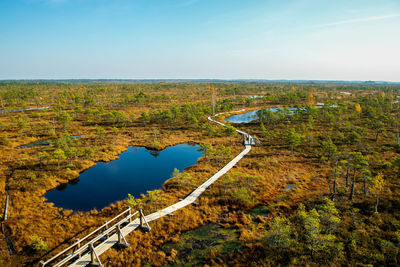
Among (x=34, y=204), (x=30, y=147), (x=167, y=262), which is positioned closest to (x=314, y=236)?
(x=167, y=262)

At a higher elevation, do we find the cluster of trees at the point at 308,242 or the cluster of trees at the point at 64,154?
the cluster of trees at the point at 64,154

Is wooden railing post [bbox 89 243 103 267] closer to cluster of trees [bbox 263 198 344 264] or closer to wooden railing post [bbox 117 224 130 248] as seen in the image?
wooden railing post [bbox 117 224 130 248]

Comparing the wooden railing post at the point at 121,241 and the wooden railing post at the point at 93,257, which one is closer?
the wooden railing post at the point at 93,257

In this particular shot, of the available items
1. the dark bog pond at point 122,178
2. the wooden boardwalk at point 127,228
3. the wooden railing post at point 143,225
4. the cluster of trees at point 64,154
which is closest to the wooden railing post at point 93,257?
the wooden boardwalk at point 127,228

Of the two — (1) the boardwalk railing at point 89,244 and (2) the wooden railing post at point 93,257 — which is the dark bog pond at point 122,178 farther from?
(2) the wooden railing post at point 93,257

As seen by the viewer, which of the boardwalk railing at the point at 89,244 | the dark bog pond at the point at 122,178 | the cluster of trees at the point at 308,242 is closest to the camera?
the boardwalk railing at the point at 89,244

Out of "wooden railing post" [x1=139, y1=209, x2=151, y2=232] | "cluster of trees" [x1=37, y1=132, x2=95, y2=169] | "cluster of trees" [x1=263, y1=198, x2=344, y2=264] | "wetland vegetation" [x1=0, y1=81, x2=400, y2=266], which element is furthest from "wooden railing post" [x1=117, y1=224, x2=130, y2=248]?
"cluster of trees" [x1=37, y1=132, x2=95, y2=169]

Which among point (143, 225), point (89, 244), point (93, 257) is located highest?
point (89, 244)

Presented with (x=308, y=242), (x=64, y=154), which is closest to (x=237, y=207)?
(x=308, y=242)

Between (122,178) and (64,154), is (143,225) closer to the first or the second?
(122,178)

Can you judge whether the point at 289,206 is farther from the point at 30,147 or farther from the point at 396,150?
the point at 30,147
